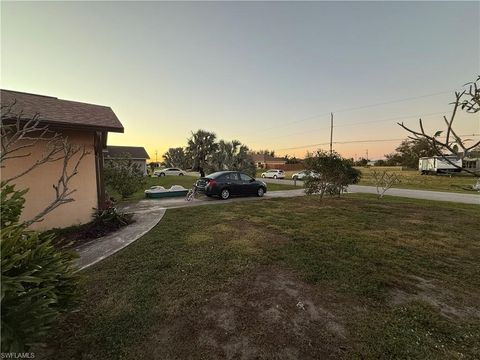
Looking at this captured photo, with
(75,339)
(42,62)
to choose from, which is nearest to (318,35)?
(42,62)

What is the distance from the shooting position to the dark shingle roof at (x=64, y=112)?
6477mm

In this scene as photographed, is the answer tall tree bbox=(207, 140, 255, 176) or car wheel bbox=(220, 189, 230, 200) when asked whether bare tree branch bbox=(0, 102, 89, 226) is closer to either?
car wheel bbox=(220, 189, 230, 200)

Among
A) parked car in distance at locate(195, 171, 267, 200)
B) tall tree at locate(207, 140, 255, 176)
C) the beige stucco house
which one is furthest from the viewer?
tall tree at locate(207, 140, 255, 176)

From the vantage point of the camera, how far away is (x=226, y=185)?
13.5 metres

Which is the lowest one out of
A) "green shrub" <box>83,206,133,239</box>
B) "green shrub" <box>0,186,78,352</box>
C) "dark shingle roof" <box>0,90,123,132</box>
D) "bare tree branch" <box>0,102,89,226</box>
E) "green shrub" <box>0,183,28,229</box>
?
"green shrub" <box>83,206,133,239</box>

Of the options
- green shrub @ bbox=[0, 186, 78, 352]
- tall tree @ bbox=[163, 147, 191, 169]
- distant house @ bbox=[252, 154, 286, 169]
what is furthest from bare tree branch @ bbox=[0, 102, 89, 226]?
distant house @ bbox=[252, 154, 286, 169]

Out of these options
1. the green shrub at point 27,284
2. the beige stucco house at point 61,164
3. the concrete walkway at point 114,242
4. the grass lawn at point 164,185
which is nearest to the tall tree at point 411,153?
the green shrub at point 27,284

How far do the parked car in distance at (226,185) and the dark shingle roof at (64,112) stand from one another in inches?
233

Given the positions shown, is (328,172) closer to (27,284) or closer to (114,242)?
(114,242)

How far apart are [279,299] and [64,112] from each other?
25.4 ft

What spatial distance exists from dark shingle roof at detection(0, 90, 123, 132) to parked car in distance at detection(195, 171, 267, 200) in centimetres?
591

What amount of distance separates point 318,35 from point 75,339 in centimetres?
1575

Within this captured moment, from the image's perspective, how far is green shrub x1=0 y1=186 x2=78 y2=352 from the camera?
2084mm

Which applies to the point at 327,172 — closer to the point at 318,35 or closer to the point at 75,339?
the point at 318,35
